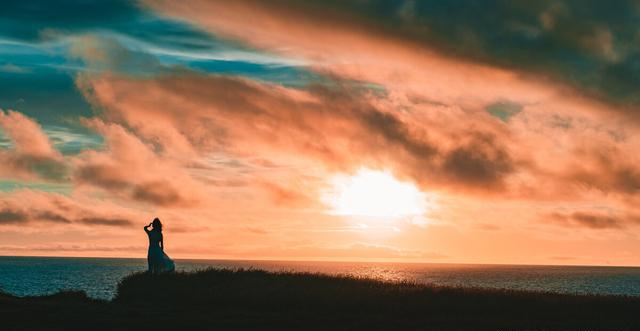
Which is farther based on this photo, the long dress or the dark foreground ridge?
the long dress

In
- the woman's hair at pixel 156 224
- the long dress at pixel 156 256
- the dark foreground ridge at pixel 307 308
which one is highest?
the woman's hair at pixel 156 224

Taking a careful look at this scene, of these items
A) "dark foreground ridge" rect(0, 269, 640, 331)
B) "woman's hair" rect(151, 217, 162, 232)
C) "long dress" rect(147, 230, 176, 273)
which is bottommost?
"dark foreground ridge" rect(0, 269, 640, 331)

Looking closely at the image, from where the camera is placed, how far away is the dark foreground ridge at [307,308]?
24.0 metres

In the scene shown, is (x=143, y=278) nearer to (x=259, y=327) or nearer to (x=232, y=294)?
(x=232, y=294)

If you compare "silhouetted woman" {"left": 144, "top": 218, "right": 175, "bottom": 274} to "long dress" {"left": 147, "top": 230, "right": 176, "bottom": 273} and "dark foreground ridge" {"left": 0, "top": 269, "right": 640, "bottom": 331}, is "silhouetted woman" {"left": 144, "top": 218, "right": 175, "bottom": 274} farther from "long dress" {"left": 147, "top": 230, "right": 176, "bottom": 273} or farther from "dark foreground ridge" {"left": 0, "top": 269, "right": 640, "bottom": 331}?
"dark foreground ridge" {"left": 0, "top": 269, "right": 640, "bottom": 331}

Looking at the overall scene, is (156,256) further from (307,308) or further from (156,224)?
(307,308)

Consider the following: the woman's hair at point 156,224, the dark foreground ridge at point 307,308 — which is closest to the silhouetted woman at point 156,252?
the woman's hair at point 156,224

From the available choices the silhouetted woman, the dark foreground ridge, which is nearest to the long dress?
the silhouetted woman

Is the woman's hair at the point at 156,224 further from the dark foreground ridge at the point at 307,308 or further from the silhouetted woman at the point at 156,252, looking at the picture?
the dark foreground ridge at the point at 307,308

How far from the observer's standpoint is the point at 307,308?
2944cm

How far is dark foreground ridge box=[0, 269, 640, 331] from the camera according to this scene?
24031mm

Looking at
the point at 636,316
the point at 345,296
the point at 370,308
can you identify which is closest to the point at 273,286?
the point at 345,296

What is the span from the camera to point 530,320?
84.0ft

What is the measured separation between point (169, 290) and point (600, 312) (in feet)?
70.6
